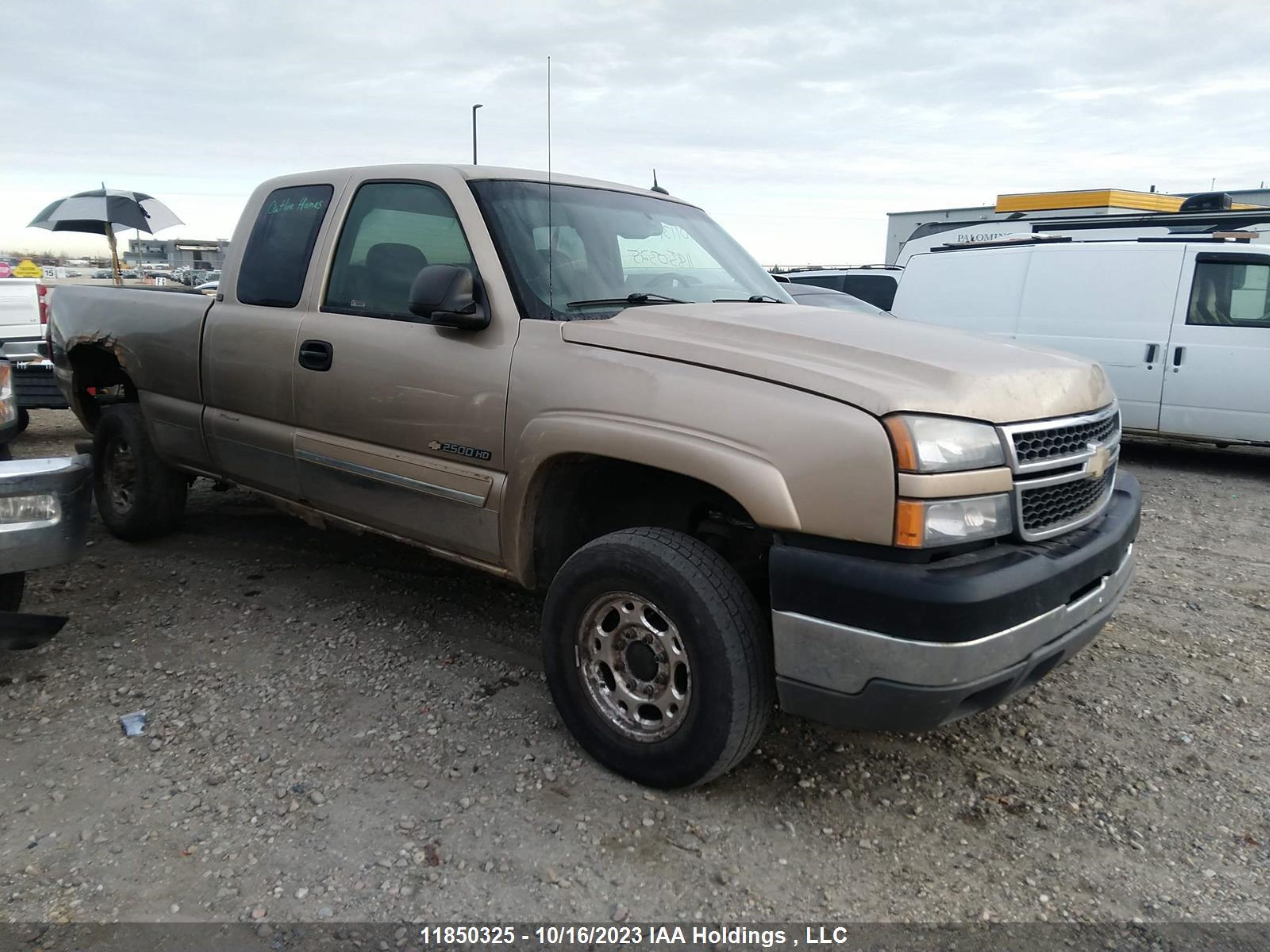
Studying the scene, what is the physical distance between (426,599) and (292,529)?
5.18 feet

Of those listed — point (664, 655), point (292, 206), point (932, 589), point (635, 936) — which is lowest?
point (635, 936)

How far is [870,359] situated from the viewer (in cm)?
257

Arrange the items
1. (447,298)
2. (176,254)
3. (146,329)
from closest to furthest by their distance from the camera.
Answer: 1. (447,298)
2. (146,329)
3. (176,254)

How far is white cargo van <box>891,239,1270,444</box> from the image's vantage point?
7.68 m

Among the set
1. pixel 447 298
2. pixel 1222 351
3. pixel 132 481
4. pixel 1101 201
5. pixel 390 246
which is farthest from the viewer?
pixel 1101 201

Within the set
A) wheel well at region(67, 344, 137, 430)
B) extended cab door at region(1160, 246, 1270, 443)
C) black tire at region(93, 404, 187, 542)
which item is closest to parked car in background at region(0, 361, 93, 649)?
black tire at region(93, 404, 187, 542)

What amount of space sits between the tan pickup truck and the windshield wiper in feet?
0.05

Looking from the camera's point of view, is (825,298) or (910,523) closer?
(910,523)

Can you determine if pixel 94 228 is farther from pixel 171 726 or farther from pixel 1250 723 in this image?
pixel 1250 723

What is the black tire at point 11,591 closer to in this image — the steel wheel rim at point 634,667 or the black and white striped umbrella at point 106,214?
the steel wheel rim at point 634,667

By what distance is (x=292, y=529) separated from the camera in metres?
5.49

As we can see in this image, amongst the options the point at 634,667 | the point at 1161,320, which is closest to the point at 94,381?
the point at 634,667

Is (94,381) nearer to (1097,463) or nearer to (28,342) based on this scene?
(28,342)

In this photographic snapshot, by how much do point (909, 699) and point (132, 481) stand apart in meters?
4.42
